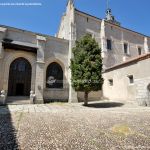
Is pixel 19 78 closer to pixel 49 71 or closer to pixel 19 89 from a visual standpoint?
pixel 19 89

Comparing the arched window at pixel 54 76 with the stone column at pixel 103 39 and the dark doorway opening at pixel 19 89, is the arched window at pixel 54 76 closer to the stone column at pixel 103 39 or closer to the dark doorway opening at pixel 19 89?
the dark doorway opening at pixel 19 89

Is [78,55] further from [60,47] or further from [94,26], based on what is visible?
[94,26]

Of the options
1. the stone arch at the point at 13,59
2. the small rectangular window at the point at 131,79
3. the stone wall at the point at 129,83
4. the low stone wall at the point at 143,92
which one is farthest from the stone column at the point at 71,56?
the low stone wall at the point at 143,92

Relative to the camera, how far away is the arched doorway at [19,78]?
15.5 m

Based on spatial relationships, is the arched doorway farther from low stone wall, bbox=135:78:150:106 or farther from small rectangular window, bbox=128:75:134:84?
low stone wall, bbox=135:78:150:106

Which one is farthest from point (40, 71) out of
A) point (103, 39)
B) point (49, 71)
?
point (103, 39)

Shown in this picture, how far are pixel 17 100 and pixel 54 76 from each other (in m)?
5.26

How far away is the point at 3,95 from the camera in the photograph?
526 inches

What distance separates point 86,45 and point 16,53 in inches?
318

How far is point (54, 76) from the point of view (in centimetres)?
1758

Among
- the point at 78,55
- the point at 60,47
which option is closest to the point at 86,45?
the point at 78,55

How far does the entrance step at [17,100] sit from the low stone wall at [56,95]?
2169 mm

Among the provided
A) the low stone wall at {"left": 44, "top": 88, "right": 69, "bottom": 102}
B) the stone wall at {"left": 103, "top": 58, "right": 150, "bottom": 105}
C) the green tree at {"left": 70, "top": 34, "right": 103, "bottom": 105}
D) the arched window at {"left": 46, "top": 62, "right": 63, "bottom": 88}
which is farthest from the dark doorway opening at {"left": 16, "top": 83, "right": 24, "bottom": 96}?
the stone wall at {"left": 103, "top": 58, "right": 150, "bottom": 105}

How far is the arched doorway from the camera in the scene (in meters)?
15.5
